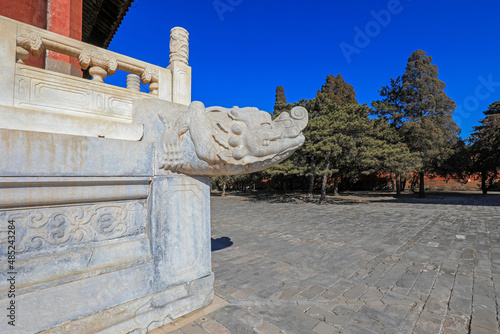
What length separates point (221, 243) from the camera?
15.7 feet

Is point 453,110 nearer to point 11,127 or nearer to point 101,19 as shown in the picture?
point 101,19

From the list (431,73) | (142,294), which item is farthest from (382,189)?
(142,294)

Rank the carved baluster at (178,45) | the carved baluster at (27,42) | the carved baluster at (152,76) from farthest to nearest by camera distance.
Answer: the carved baluster at (178,45)
the carved baluster at (152,76)
the carved baluster at (27,42)

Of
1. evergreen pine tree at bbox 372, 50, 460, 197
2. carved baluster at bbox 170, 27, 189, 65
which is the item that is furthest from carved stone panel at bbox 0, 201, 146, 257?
evergreen pine tree at bbox 372, 50, 460, 197

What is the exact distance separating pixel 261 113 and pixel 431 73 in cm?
2221

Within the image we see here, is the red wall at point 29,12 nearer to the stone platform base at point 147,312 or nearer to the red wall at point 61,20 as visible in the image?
the red wall at point 61,20

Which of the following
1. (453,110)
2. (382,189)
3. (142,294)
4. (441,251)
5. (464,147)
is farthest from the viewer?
(382,189)

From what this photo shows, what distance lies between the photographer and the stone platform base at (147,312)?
163cm

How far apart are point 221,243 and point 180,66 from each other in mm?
3360

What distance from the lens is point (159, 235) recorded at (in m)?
1.95

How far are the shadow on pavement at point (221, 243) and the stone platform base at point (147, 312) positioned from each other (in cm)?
212

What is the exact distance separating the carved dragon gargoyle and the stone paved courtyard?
130 centimetres

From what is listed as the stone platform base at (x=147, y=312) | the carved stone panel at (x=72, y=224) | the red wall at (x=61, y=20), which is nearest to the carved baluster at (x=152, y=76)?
the carved stone panel at (x=72, y=224)

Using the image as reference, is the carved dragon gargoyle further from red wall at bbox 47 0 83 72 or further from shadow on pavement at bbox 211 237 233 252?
red wall at bbox 47 0 83 72
